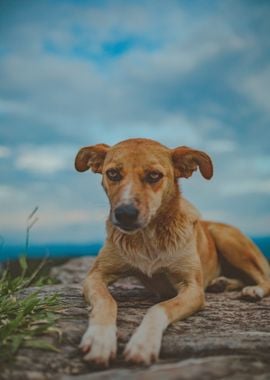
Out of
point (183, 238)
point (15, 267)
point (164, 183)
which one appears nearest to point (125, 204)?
point (164, 183)

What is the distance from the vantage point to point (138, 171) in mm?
5297

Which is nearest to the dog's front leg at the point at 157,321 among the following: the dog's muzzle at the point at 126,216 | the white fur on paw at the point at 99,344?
the white fur on paw at the point at 99,344

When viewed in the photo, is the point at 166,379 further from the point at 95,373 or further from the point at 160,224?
the point at 160,224

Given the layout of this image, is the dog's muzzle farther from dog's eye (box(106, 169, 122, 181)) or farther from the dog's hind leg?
the dog's hind leg

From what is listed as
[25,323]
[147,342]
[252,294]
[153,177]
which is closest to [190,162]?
[153,177]

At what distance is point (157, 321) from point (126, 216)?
41.2 inches

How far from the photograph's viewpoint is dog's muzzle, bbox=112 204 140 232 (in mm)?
4871

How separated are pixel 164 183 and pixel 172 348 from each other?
1900mm

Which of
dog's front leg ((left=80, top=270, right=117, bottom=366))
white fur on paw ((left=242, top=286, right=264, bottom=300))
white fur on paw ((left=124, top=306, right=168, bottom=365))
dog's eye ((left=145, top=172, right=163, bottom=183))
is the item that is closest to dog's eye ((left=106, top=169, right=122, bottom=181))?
dog's eye ((left=145, top=172, right=163, bottom=183))

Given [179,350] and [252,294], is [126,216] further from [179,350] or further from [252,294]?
[252,294]

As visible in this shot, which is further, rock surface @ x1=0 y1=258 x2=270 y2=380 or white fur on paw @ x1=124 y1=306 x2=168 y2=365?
white fur on paw @ x1=124 y1=306 x2=168 y2=365

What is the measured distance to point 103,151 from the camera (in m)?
5.99

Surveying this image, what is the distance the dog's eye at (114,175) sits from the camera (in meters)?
5.35

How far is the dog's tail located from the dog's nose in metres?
3.25
